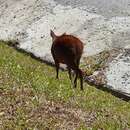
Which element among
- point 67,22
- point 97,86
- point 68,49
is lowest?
point 97,86

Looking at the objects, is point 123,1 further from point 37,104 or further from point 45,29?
point 37,104

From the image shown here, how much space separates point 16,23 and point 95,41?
14.9 feet

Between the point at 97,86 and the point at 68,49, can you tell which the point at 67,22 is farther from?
the point at 68,49

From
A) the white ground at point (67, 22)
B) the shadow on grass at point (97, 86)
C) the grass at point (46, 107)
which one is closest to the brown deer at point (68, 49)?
the grass at point (46, 107)

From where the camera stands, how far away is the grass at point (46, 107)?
9.94 metres

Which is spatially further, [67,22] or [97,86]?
[67,22]

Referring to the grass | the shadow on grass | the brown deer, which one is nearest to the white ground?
the shadow on grass

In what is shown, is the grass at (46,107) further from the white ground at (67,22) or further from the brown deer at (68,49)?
the white ground at (67,22)

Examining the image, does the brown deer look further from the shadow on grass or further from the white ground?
the white ground

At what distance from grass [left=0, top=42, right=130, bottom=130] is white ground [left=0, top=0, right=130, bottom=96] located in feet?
22.2

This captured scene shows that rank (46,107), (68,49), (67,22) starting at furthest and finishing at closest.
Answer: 1. (67,22)
2. (68,49)
3. (46,107)

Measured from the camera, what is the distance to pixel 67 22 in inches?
848

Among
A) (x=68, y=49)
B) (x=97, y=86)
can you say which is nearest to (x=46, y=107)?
(x=68, y=49)

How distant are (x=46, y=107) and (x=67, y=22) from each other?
11.1 meters
